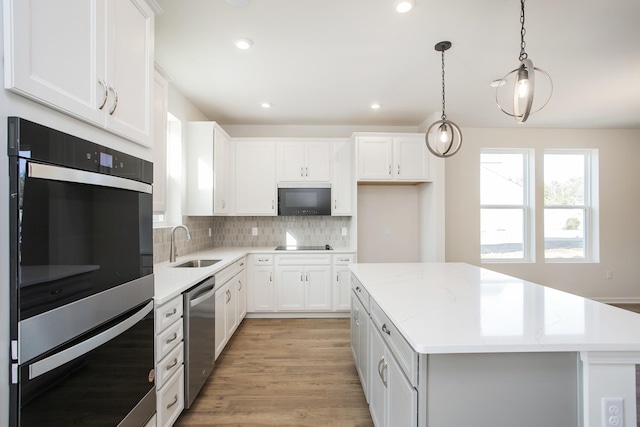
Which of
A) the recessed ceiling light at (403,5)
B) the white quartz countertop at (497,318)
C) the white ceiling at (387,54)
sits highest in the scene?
the white ceiling at (387,54)

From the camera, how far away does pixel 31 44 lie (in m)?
0.79

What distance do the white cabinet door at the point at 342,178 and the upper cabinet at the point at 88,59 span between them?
2.68 m

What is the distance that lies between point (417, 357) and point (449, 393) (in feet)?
0.56

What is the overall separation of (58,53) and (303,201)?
301cm

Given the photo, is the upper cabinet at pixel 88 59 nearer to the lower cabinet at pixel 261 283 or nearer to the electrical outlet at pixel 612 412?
the electrical outlet at pixel 612 412

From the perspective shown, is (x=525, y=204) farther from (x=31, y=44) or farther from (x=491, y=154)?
(x=31, y=44)

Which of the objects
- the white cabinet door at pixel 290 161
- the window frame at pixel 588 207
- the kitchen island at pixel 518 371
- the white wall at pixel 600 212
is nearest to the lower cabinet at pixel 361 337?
the kitchen island at pixel 518 371

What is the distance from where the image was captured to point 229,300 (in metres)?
2.78

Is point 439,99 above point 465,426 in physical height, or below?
above

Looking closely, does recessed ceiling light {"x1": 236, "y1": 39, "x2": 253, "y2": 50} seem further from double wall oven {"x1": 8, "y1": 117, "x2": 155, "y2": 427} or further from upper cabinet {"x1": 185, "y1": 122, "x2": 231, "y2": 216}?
double wall oven {"x1": 8, "y1": 117, "x2": 155, "y2": 427}

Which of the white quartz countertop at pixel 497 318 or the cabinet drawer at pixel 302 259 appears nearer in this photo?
the white quartz countertop at pixel 497 318

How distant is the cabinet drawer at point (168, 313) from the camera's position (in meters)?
1.48

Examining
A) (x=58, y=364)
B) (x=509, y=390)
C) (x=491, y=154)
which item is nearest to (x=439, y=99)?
(x=491, y=154)

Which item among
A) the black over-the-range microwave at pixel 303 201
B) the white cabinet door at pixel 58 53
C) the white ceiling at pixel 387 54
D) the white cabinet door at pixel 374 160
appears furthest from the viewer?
the black over-the-range microwave at pixel 303 201
